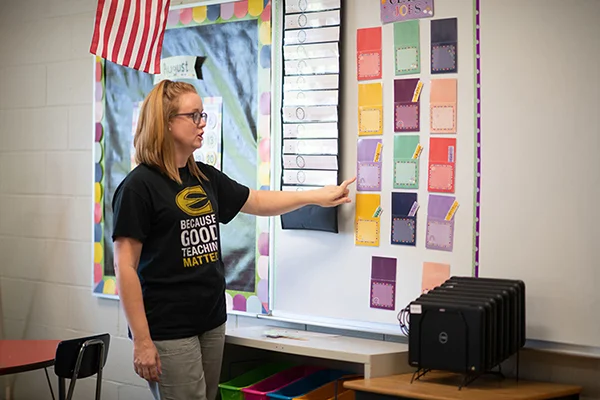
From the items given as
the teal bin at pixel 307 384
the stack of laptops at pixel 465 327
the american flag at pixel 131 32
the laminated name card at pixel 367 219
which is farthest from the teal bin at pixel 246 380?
the american flag at pixel 131 32

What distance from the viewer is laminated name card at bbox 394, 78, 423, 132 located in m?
2.99

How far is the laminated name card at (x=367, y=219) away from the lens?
122 inches

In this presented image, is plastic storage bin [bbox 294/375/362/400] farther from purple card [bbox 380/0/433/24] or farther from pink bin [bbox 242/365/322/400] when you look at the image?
purple card [bbox 380/0/433/24]

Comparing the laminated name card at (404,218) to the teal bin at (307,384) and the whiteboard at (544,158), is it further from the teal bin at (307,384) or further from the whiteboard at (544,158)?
the teal bin at (307,384)

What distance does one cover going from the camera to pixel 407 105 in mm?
3016

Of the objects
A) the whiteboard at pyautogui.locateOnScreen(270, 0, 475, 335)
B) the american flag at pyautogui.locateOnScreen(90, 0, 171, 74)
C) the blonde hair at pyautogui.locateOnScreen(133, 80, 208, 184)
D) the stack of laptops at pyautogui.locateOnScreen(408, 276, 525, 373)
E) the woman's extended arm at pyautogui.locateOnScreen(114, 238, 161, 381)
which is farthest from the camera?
the american flag at pyautogui.locateOnScreen(90, 0, 171, 74)

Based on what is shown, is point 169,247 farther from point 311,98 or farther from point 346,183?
point 311,98

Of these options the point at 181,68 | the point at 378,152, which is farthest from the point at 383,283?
the point at 181,68

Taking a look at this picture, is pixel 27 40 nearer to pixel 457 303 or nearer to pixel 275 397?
pixel 275 397

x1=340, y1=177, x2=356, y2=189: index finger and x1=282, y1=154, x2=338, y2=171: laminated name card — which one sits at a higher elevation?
x1=282, y1=154, x2=338, y2=171: laminated name card

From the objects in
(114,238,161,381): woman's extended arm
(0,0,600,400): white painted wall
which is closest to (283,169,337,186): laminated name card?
(114,238,161,381): woman's extended arm

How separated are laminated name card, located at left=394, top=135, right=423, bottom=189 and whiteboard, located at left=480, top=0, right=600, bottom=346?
27 centimetres

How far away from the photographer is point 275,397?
2.99 m

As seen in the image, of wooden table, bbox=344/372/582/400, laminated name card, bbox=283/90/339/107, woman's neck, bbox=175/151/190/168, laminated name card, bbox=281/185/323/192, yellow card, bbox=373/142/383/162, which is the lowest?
wooden table, bbox=344/372/582/400
